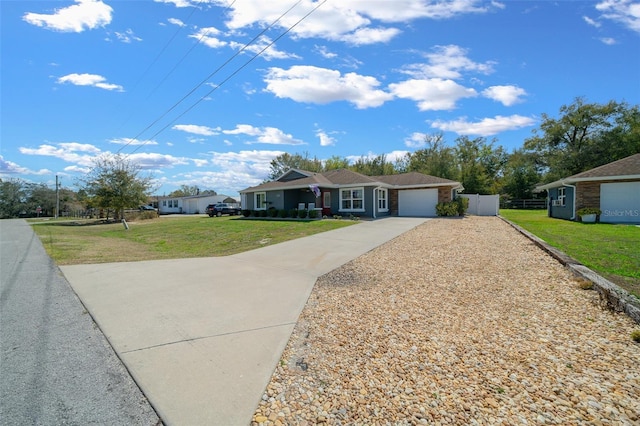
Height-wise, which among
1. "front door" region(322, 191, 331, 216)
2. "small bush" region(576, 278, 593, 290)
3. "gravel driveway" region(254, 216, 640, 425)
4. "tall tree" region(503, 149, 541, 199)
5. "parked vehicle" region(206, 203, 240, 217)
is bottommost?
"gravel driveway" region(254, 216, 640, 425)

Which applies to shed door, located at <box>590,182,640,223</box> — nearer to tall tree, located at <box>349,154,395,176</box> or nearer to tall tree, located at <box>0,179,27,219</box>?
tall tree, located at <box>349,154,395,176</box>

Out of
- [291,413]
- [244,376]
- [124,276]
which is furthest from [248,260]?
[291,413]

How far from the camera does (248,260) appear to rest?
882cm

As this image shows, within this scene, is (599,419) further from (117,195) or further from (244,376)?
(117,195)

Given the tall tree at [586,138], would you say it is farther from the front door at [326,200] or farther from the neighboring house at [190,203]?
the neighboring house at [190,203]

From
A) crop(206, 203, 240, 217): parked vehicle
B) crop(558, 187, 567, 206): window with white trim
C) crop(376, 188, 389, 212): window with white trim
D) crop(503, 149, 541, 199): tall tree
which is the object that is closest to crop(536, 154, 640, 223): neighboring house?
crop(558, 187, 567, 206): window with white trim

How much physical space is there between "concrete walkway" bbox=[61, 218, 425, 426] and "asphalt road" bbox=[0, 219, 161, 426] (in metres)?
0.14

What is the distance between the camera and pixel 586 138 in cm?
3828

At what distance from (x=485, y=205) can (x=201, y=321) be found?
27263 mm

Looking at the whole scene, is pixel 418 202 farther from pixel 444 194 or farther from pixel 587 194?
pixel 587 194

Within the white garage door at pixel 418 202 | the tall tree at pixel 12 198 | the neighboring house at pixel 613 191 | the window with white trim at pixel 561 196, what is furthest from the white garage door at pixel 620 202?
the tall tree at pixel 12 198

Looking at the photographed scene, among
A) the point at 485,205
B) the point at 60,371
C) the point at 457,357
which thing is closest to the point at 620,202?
the point at 485,205

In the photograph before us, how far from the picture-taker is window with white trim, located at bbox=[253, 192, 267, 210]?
27.7 m

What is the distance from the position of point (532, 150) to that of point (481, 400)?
48.8m
